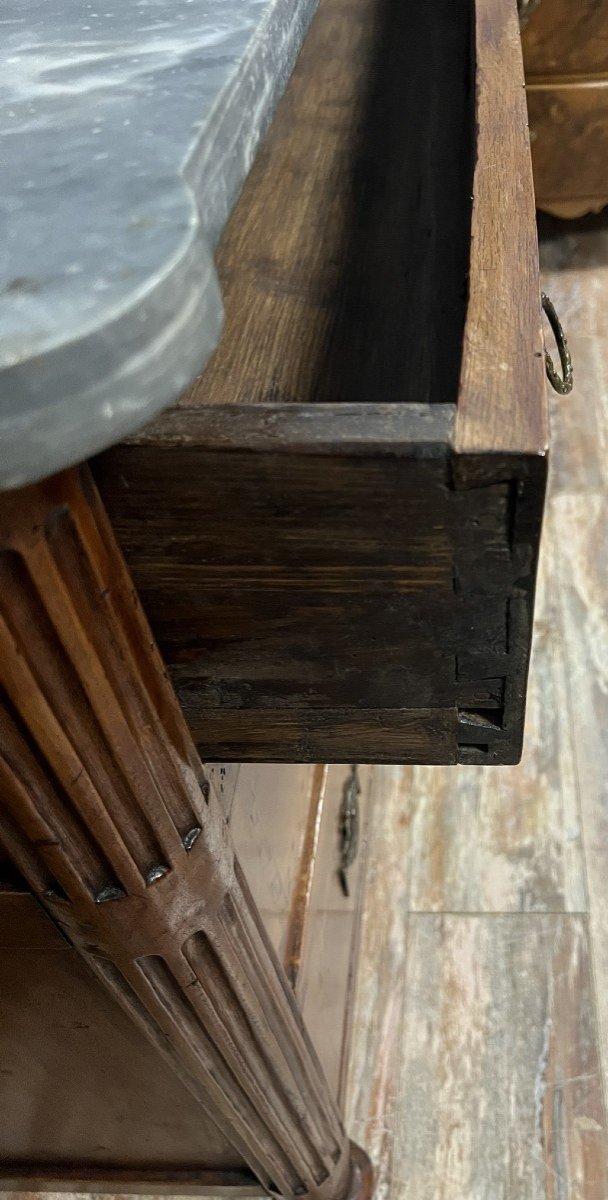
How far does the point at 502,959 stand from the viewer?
1037 mm

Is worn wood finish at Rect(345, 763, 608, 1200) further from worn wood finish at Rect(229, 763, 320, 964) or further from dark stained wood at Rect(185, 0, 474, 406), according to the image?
dark stained wood at Rect(185, 0, 474, 406)

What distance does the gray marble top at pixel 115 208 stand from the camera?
21cm

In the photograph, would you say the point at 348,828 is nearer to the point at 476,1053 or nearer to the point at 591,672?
the point at 476,1053

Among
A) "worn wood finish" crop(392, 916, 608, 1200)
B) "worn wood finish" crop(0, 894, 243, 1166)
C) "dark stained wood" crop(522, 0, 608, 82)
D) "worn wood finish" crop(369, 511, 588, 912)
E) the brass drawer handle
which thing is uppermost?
"dark stained wood" crop(522, 0, 608, 82)

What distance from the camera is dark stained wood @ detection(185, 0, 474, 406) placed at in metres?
0.50

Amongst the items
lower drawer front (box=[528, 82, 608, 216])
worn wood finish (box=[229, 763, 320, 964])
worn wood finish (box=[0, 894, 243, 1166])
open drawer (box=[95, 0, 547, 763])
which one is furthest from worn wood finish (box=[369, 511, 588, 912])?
lower drawer front (box=[528, 82, 608, 216])

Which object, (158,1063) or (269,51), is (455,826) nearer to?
(158,1063)

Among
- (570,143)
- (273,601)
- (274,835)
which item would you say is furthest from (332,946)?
(570,143)

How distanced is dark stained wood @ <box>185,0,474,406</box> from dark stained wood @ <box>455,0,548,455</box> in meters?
0.04

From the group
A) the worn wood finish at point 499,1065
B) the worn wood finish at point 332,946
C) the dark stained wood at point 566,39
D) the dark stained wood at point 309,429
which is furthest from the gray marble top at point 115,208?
the dark stained wood at point 566,39

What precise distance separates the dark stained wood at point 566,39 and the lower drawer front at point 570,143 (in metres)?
0.03

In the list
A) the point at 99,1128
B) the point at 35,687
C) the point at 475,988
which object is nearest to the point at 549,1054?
the point at 475,988

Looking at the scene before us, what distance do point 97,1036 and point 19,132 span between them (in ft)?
1.91

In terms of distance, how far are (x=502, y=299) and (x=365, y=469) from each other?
95mm
